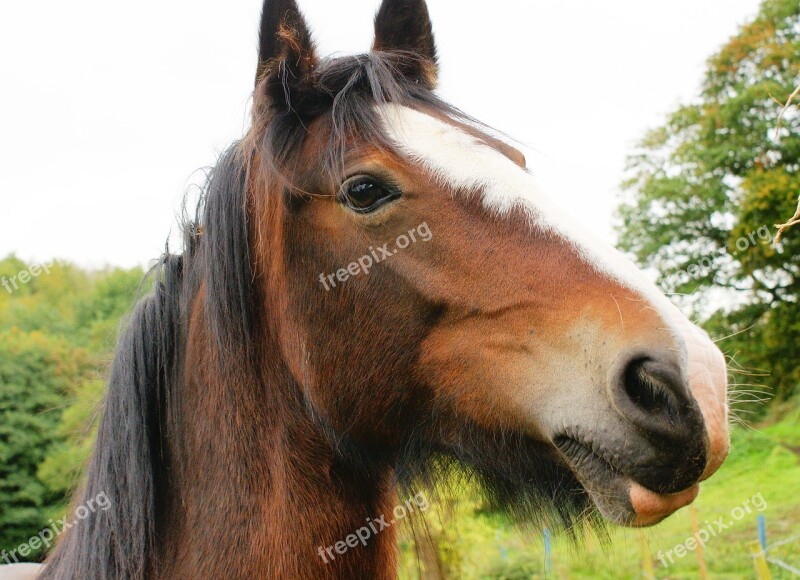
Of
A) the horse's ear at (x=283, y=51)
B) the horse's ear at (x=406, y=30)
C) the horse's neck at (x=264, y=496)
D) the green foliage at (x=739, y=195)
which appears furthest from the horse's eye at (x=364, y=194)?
the green foliage at (x=739, y=195)

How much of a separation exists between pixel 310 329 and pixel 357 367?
236 mm

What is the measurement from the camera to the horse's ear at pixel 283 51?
2.48m

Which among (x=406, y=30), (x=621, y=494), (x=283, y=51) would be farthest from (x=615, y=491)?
(x=406, y=30)

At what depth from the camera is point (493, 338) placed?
2.07 meters

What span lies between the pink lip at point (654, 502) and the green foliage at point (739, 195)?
25631 mm

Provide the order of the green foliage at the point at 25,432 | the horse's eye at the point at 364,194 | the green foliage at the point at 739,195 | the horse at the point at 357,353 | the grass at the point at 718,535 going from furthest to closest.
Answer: the green foliage at the point at 739,195
the green foliage at the point at 25,432
the grass at the point at 718,535
the horse's eye at the point at 364,194
the horse at the point at 357,353

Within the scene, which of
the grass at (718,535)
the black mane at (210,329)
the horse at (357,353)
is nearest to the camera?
the horse at (357,353)

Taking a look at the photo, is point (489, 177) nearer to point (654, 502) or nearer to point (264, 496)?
point (654, 502)

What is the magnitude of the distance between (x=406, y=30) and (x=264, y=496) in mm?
2296

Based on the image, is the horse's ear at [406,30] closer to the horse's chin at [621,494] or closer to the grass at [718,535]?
the horse's chin at [621,494]

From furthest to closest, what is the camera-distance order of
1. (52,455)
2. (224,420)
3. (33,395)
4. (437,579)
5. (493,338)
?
(33,395)
(52,455)
(437,579)
(224,420)
(493,338)

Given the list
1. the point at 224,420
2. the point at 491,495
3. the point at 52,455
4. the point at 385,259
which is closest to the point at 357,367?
the point at 385,259

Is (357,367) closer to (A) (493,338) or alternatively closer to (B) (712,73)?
(A) (493,338)

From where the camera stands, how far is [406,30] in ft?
10.2
